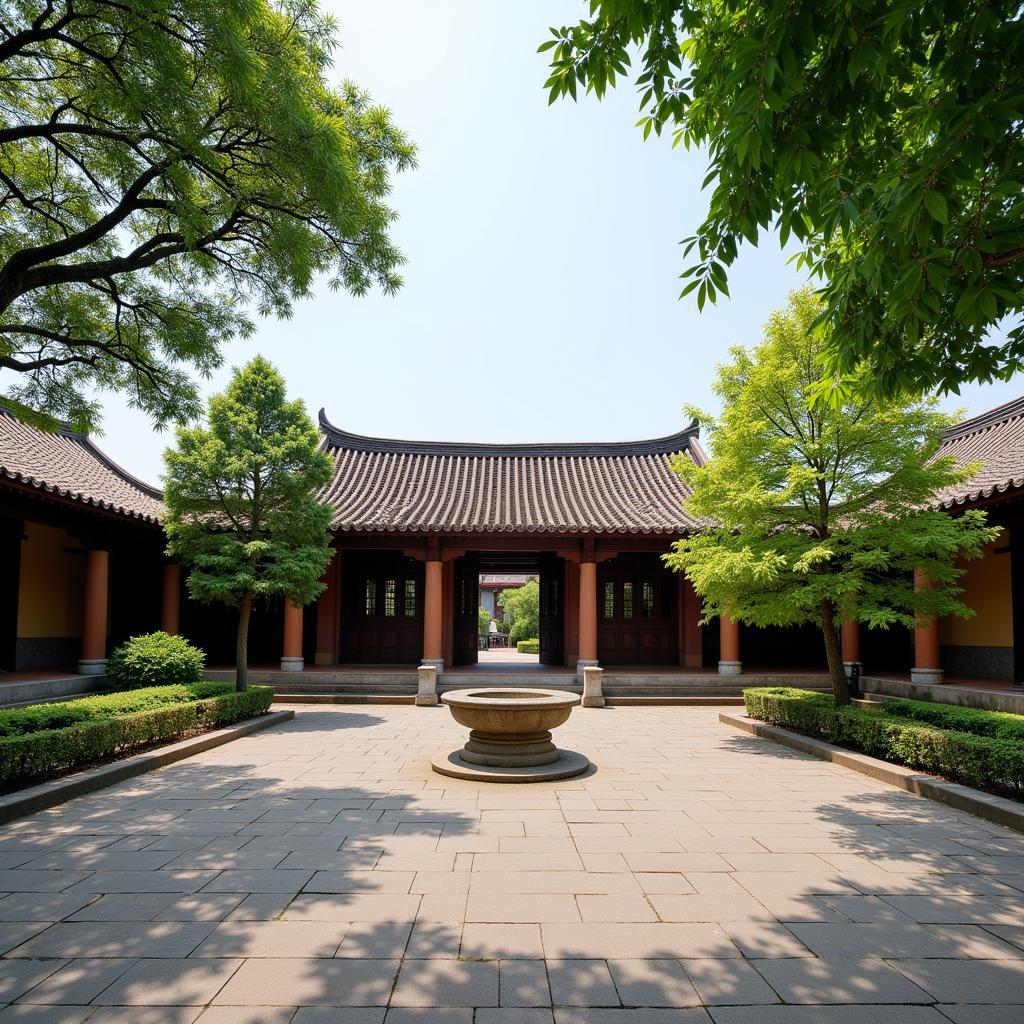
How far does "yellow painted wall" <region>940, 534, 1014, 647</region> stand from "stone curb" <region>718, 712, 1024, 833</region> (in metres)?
6.39

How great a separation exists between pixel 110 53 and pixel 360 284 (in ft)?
9.44

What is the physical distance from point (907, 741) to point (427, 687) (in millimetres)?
8640

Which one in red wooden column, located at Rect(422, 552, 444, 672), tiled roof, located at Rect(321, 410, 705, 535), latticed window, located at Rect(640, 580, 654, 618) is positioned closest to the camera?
red wooden column, located at Rect(422, 552, 444, 672)

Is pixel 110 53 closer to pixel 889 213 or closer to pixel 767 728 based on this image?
pixel 889 213

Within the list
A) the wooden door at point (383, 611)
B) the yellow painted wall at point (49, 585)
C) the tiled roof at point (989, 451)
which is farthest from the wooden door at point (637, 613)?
the yellow painted wall at point (49, 585)

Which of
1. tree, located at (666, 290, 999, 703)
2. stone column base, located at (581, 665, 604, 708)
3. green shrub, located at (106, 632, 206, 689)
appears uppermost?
tree, located at (666, 290, 999, 703)

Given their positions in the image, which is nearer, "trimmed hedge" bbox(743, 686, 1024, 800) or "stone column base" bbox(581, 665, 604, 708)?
"trimmed hedge" bbox(743, 686, 1024, 800)

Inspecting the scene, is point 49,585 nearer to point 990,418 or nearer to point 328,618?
point 328,618

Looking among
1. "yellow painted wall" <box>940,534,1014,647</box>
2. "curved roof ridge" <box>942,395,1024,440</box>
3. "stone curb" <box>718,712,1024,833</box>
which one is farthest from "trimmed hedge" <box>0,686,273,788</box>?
"curved roof ridge" <box>942,395,1024,440</box>

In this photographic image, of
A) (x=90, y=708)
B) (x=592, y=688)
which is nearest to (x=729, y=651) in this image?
(x=592, y=688)

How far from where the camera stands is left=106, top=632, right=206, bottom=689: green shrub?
34.9 ft

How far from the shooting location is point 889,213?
300 centimetres

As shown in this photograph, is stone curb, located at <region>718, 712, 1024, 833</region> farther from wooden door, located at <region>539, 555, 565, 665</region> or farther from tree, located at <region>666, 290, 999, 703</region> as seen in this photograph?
wooden door, located at <region>539, 555, 565, 665</region>

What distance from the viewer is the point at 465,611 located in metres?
17.7
